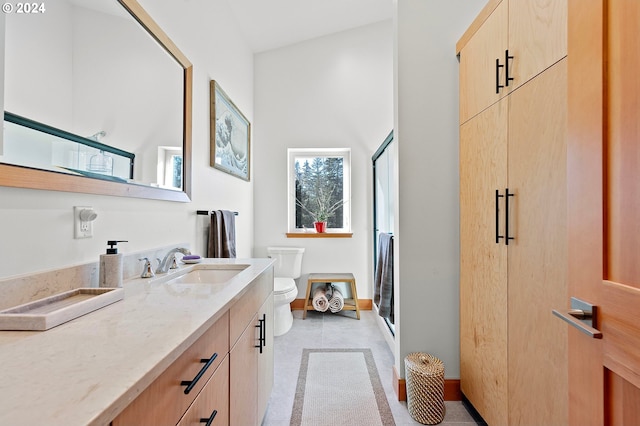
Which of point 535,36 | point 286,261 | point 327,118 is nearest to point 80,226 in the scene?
point 535,36

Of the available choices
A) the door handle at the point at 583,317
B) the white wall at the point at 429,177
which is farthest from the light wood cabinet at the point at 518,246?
the door handle at the point at 583,317

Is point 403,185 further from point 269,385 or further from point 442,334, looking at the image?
point 269,385

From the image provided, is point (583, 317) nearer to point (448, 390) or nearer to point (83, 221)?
point (448, 390)

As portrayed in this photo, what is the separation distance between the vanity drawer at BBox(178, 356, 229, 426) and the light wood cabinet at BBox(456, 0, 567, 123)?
1485 millimetres

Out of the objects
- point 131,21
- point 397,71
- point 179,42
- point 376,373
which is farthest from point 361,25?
point 376,373

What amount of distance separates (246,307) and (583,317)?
1029 millimetres

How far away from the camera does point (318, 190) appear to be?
351 cm

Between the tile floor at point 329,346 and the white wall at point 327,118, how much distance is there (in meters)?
0.46

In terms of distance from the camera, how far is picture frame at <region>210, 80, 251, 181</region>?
7.02 ft

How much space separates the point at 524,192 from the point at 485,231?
32 cm

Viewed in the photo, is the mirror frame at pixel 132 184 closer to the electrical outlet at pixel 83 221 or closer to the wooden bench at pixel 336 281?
the electrical outlet at pixel 83 221

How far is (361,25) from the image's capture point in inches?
131

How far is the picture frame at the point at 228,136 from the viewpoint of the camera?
7.02 ft

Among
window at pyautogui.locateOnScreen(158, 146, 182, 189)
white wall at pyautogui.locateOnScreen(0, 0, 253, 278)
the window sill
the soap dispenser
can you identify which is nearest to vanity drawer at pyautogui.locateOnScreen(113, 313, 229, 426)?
the soap dispenser
